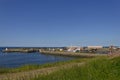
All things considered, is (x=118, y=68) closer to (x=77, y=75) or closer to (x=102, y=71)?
(x=102, y=71)

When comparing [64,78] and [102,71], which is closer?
[64,78]

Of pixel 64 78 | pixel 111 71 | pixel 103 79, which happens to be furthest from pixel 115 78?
pixel 64 78

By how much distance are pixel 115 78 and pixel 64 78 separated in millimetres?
2140

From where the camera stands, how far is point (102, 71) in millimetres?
12766

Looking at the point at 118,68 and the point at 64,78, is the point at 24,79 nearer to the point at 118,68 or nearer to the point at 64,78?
the point at 64,78

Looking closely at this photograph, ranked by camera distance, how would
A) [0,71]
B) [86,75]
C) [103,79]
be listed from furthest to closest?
[0,71] → [86,75] → [103,79]

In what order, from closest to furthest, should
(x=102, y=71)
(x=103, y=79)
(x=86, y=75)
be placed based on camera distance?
(x=103, y=79) → (x=86, y=75) → (x=102, y=71)

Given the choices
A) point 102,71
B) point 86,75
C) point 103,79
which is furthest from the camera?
point 102,71

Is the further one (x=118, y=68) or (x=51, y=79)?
(x=118, y=68)

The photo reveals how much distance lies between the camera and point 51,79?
1174 cm

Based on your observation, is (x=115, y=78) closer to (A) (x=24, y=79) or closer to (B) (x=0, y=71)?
(A) (x=24, y=79)

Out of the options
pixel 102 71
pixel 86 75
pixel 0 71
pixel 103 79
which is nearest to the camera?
pixel 103 79

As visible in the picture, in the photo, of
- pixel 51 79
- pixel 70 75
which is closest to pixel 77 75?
pixel 70 75

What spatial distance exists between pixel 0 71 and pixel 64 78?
1270cm
